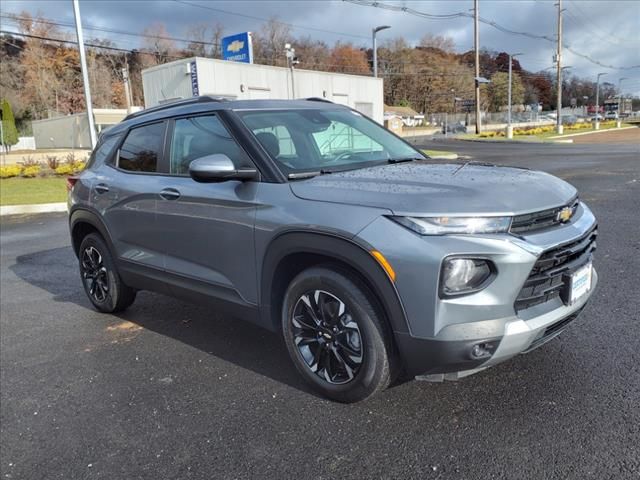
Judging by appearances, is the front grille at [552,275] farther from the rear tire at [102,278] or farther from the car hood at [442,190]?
the rear tire at [102,278]

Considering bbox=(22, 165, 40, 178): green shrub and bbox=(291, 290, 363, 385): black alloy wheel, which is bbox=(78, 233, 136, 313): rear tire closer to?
bbox=(291, 290, 363, 385): black alloy wheel

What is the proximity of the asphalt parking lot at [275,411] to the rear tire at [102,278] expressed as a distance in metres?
0.29

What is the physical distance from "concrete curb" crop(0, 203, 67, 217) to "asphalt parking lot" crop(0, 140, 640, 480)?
963 cm

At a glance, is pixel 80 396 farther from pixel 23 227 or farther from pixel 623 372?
pixel 23 227

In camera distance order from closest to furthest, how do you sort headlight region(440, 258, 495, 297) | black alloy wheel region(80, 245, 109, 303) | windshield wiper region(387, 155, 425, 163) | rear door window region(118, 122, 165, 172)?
headlight region(440, 258, 495, 297)
windshield wiper region(387, 155, 425, 163)
rear door window region(118, 122, 165, 172)
black alloy wheel region(80, 245, 109, 303)

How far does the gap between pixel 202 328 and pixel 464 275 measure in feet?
9.04

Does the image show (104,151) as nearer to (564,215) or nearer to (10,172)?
(564,215)

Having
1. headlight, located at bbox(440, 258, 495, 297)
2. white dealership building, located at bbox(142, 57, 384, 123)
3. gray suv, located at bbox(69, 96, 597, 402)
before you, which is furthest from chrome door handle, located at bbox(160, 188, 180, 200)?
white dealership building, located at bbox(142, 57, 384, 123)

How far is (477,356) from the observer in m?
2.60

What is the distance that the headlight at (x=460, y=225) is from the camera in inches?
101

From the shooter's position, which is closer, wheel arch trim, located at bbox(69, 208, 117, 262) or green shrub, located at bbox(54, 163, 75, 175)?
wheel arch trim, located at bbox(69, 208, 117, 262)

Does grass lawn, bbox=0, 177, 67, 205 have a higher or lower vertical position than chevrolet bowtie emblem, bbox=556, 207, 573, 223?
lower

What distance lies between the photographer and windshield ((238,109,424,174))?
11.4ft

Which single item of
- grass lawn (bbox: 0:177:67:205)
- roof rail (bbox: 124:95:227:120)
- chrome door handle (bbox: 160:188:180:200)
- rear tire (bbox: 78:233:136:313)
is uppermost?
roof rail (bbox: 124:95:227:120)
